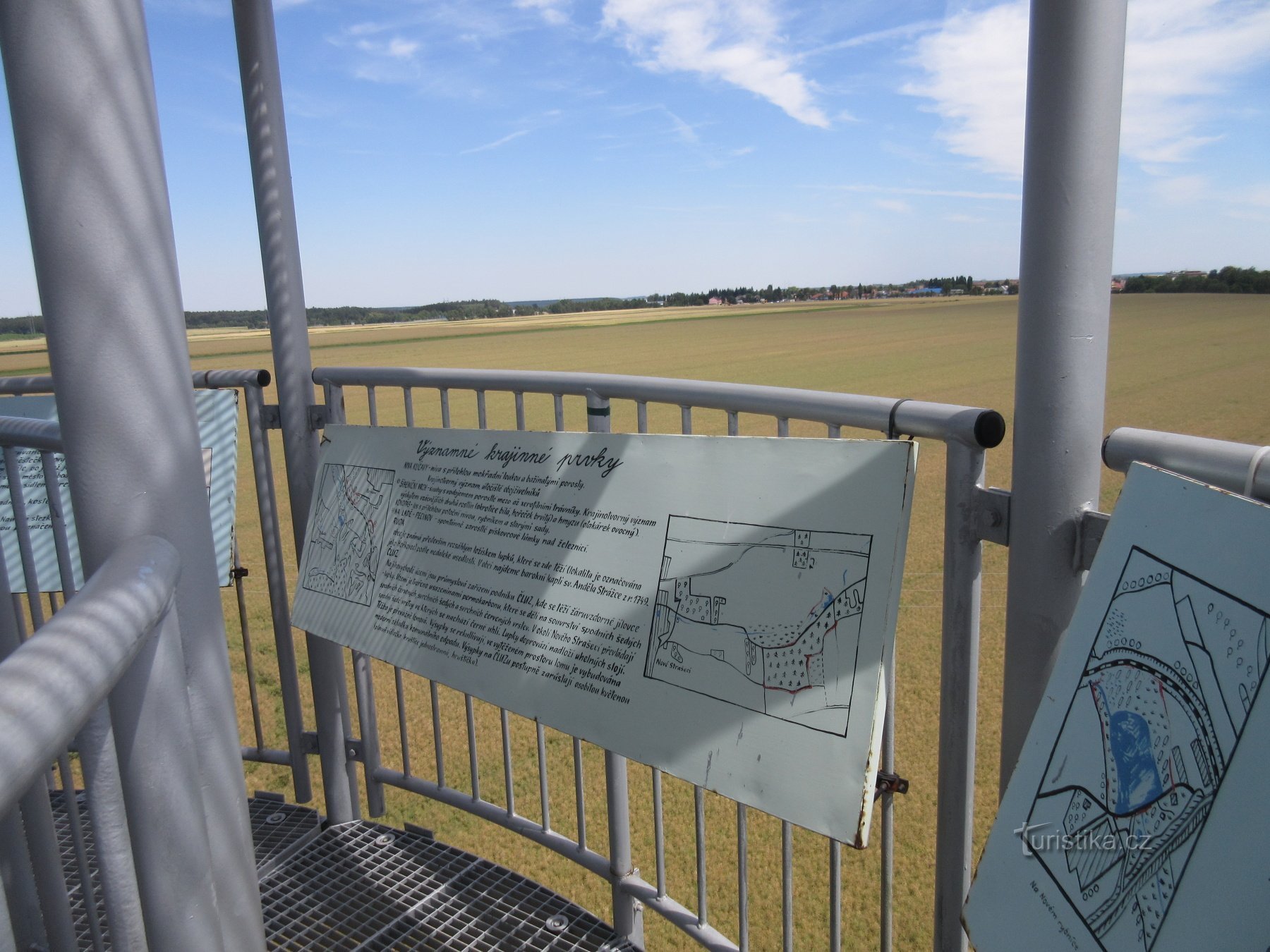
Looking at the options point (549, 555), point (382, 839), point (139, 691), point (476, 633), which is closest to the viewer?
point (139, 691)

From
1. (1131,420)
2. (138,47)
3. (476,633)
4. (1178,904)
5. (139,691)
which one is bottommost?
(1131,420)

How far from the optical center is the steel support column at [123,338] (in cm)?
126

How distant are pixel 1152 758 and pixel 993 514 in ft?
2.11

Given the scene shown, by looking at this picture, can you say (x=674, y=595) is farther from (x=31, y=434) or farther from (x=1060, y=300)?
(x=31, y=434)

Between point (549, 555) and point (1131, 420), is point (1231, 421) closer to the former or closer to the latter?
point (1131, 420)

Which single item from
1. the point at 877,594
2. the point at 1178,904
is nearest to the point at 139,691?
the point at 877,594

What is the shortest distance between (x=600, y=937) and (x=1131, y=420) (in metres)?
13.8

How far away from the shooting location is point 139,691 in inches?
49.1

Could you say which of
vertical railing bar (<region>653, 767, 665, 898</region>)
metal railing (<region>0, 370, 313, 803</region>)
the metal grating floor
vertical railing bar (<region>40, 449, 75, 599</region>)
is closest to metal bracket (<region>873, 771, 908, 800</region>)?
vertical railing bar (<region>653, 767, 665, 898</region>)

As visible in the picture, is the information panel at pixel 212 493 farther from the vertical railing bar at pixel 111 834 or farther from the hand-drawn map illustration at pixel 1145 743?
the hand-drawn map illustration at pixel 1145 743

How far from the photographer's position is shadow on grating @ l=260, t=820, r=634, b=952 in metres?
2.60

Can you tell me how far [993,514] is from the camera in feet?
5.19

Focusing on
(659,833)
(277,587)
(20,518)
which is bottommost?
(659,833)

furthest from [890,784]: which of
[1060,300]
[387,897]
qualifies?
[387,897]
